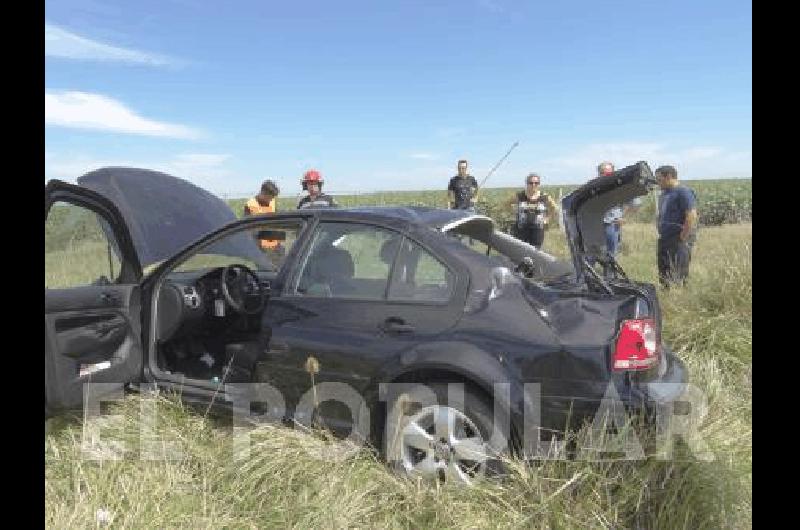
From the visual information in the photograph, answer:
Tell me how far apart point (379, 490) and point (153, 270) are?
215 cm

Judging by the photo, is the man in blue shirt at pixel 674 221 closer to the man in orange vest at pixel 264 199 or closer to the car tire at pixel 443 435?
the man in orange vest at pixel 264 199

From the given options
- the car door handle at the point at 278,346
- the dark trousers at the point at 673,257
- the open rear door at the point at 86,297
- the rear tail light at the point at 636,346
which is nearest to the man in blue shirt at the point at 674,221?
the dark trousers at the point at 673,257

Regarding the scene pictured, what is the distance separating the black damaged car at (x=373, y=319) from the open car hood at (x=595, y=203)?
1cm

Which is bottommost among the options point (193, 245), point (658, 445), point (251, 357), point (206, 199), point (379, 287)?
point (658, 445)

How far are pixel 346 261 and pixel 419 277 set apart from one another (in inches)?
21.8

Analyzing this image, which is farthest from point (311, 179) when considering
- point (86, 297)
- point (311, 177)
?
point (86, 297)

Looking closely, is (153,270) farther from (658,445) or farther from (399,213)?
(658,445)

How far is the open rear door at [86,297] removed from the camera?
362cm

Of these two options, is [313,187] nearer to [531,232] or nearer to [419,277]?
[531,232]

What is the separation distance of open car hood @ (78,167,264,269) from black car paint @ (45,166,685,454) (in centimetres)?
94

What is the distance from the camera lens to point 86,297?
3.83m

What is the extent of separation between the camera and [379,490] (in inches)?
121

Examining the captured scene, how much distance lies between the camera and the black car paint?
112 inches
